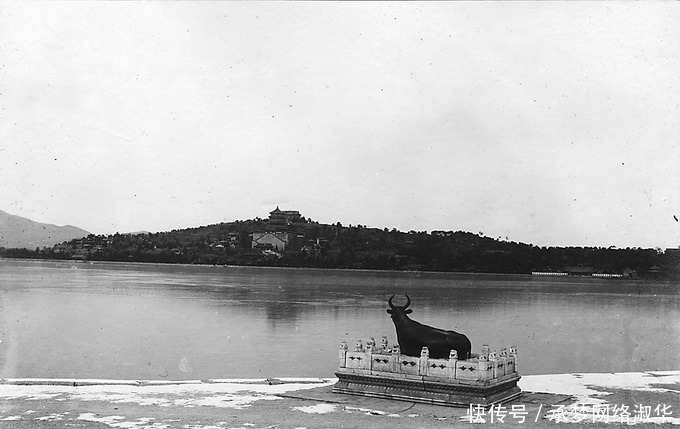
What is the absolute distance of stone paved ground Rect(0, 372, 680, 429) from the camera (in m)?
11.9

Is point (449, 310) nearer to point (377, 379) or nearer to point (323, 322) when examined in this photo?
point (323, 322)

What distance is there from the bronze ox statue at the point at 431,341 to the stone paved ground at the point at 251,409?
43.3 inches

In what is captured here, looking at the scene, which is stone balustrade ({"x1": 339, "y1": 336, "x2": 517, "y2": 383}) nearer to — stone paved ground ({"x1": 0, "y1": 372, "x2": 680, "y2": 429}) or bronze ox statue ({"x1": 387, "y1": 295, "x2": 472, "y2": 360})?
bronze ox statue ({"x1": 387, "y1": 295, "x2": 472, "y2": 360})

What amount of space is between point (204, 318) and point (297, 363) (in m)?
21.1

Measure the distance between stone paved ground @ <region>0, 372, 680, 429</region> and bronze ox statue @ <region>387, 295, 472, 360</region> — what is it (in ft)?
3.61

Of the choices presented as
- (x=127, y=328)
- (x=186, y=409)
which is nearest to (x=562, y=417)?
(x=186, y=409)

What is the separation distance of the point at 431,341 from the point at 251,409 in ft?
11.2

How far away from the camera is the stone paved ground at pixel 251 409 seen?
39.1ft

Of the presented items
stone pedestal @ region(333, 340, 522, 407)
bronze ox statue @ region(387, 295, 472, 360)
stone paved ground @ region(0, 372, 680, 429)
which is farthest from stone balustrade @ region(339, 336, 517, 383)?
stone paved ground @ region(0, 372, 680, 429)

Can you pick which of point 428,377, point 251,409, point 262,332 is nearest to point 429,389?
point 428,377

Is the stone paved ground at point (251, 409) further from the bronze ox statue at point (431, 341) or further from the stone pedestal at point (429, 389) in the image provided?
the bronze ox statue at point (431, 341)

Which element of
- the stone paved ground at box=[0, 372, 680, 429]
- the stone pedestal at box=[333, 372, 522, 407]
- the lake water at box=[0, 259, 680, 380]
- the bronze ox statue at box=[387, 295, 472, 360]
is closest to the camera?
the stone paved ground at box=[0, 372, 680, 429]

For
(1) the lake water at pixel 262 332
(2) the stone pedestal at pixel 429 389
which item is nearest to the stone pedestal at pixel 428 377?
(2) the stone pedestal at pixel 429 389

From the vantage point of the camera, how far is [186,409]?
13.2 meters
